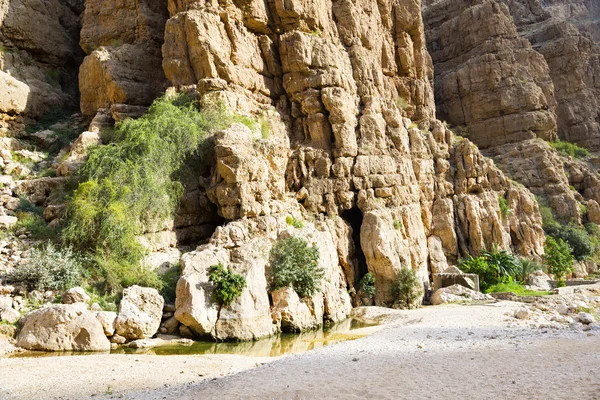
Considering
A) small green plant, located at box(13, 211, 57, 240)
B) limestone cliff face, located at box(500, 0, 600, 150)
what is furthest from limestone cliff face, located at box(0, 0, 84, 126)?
limestone cliff face, located at box(500, 0, 600, 150)

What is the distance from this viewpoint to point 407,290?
24.2m

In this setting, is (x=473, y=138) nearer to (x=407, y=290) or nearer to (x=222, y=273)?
(x=407, y=290)

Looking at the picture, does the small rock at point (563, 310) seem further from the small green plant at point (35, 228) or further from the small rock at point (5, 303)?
the small green plant at point (35, 228)

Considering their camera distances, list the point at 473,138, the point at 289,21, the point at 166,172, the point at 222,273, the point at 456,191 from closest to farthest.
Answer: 1. the point at 222,273
2. the point at 166,172
3. the point at 289,21
4. the point at 456,191
5. the point at 473,138

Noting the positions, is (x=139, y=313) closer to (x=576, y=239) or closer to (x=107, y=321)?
(x=107, y=321)

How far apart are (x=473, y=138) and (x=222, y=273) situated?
43.0 metres

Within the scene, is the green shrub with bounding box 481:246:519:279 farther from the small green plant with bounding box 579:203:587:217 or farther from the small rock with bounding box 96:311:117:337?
the small rock with bounding box 96:311:117:337

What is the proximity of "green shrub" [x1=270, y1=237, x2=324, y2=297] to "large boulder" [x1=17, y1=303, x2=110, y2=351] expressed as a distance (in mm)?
7155

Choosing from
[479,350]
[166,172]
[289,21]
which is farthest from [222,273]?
[289,21]

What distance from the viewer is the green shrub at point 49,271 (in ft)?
47.4

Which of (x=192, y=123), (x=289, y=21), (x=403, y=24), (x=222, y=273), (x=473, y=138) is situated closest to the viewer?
(x=222, y=273)

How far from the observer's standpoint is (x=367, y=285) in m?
24.5

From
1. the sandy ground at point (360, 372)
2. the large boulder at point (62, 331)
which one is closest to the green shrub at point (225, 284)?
the sandy ground at point (360, 372)

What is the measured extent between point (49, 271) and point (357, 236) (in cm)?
1782
